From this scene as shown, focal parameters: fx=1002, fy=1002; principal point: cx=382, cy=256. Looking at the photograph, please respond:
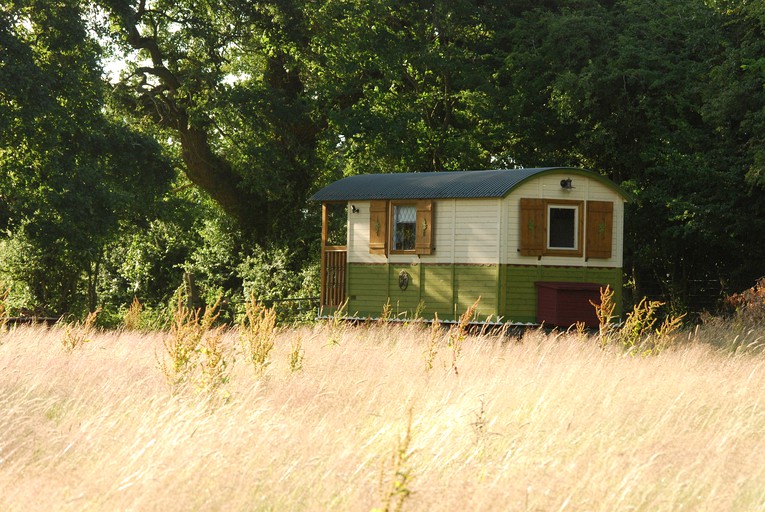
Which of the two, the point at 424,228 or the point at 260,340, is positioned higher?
the point at 424,228

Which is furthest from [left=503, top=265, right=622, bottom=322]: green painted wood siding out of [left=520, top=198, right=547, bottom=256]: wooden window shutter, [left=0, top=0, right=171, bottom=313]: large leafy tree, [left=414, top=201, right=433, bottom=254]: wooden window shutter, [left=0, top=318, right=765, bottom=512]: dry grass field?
[left=0, top=0, right=171, bottom=313]: large leafy tree

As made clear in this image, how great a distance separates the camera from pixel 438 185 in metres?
18.6

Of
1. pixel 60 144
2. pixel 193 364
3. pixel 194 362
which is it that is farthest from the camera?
pixel 60 144

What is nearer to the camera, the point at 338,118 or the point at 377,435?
the point at 377,435

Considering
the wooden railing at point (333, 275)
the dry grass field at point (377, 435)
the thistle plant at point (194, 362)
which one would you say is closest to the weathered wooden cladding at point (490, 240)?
the wooden railing at point (333, 275)

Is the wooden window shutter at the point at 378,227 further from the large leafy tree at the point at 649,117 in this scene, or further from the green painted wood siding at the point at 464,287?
the large leafy tree at the point at 649,117

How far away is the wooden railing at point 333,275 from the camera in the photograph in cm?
2038

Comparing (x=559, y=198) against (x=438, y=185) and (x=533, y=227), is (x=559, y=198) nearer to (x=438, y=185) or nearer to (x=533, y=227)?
(x=533, y=227)

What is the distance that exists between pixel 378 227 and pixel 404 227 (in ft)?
1.86

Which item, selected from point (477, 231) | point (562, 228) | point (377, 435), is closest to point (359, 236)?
point (477, 231)

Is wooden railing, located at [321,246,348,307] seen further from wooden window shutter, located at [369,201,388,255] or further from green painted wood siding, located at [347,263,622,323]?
wooden window shutter, located at [369,201,388,255]

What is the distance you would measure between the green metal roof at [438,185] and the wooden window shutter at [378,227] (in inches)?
8.1

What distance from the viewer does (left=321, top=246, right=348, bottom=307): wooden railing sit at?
802 inches

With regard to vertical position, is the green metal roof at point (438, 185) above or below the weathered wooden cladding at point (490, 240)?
above
